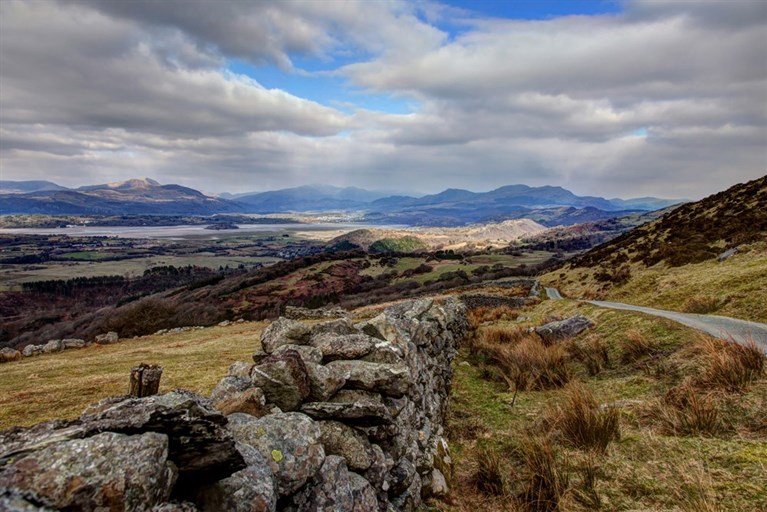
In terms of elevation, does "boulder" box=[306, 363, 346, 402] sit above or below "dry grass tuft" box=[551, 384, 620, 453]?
above

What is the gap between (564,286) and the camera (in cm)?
4469

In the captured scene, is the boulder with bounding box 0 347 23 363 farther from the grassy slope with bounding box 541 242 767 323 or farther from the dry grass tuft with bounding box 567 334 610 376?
the grassy slope with bounding box 541 242 767 323

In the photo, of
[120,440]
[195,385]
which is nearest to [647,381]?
[120,440]

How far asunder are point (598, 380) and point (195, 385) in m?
13.0

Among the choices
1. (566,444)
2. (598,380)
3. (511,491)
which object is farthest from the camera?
(598,380)

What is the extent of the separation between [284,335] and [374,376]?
90.5 inches

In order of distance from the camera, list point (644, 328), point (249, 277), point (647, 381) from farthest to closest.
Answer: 1. point (249, 277)
2. point (644, 328)
3. point (647, 381)

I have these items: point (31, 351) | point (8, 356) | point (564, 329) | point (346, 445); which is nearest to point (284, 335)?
point (346, 445)

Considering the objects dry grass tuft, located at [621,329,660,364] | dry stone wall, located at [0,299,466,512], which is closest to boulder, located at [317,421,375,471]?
dry stone wall, located at [0,299,466,512]

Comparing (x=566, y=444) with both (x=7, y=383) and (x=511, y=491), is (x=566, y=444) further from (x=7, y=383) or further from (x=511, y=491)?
(x=7, y=383)

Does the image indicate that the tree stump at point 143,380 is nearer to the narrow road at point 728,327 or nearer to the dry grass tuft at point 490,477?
the dry grass tuft at point 490,477

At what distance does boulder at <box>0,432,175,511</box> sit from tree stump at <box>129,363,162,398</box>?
4.30 metres

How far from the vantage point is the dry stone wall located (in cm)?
290

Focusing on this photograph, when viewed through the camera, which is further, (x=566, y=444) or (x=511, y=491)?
(x=566, y=444)
